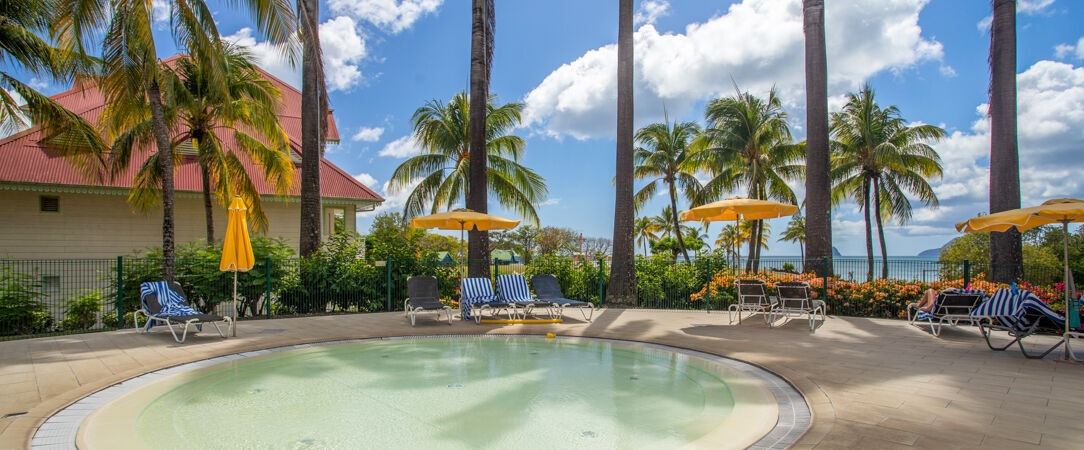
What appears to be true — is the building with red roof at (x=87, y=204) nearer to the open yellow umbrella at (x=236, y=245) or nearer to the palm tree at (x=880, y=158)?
the open yellow umbrella at (x=236, y=245)

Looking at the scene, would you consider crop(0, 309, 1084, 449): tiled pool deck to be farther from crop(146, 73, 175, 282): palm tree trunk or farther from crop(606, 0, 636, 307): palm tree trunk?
crop(606, 0, 636, 307): palm tree trunk

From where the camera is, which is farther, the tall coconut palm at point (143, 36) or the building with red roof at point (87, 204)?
the building with red roof at point (87, 204)

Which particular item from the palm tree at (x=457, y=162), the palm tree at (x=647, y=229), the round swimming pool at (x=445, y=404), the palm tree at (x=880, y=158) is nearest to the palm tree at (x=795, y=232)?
the palm tree at (x=647, y=229)

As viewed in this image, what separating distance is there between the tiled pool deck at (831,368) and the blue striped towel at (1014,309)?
438 millimetres

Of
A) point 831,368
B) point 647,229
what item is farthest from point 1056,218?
point 647,229

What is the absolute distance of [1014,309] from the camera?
267 inches

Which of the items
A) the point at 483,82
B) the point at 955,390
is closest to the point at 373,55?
the point at 483,82

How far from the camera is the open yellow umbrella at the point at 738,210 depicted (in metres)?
9.45

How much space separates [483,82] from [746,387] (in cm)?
1016

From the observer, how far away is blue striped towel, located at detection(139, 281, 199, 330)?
833 cm

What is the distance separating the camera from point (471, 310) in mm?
10523

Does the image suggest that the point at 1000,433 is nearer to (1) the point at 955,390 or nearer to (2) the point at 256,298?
(1) the point at 955,390

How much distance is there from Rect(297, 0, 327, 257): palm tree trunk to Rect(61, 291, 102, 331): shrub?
150 inches

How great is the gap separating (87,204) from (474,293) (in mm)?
11711
